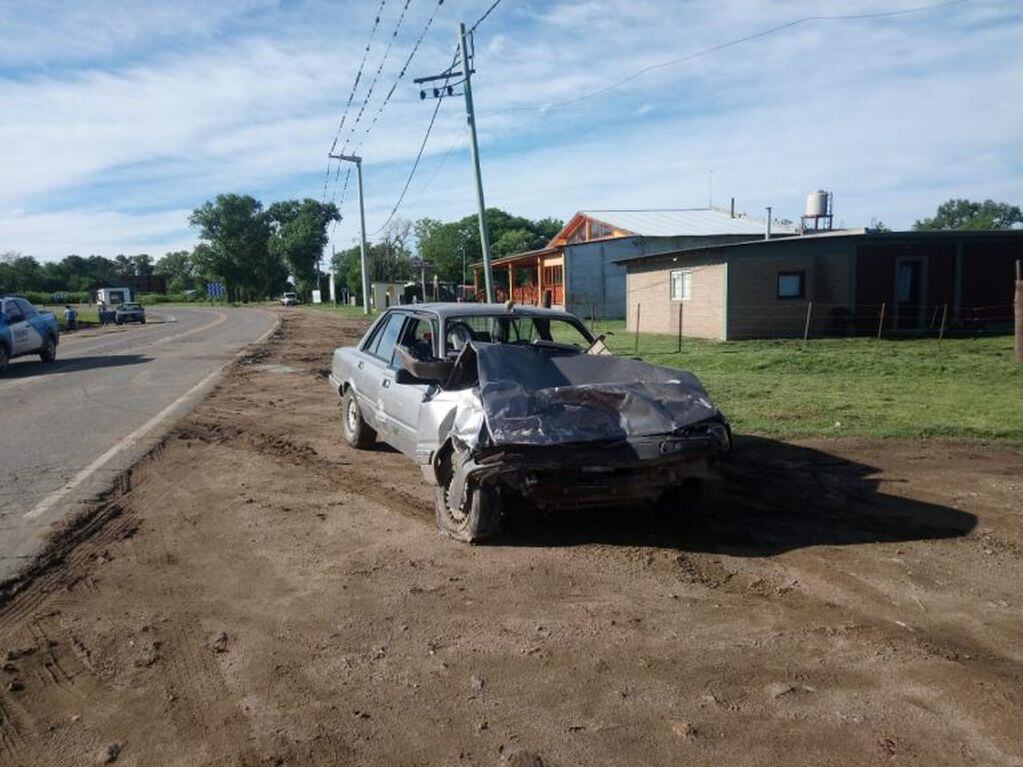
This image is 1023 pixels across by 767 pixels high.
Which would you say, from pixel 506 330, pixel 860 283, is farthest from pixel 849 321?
pixel 506 330

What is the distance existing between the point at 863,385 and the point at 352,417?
8859 millimetres

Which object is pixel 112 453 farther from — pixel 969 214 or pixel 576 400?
pixel 969 214

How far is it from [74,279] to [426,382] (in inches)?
6038

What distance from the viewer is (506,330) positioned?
23.5 ft

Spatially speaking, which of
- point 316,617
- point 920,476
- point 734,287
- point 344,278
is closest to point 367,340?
point 316,617

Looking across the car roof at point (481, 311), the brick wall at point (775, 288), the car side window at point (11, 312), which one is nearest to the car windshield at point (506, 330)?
the car roof at point (481, 311)

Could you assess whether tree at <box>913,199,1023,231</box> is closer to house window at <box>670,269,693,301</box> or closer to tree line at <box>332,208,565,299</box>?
tree line at <box>332,208,565,299</box>

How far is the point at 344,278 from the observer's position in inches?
3873

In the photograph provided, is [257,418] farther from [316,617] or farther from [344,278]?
[344,278]

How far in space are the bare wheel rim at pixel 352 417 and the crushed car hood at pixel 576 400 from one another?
9.68 feet

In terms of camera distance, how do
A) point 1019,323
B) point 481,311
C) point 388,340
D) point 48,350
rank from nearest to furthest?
1. point 481,311
2. point 388,340
3. point 1019,323
4. point 48,350

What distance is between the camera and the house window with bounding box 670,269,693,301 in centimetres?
2569

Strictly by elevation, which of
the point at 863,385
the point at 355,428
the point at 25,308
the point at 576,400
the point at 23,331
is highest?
the point at 25,308

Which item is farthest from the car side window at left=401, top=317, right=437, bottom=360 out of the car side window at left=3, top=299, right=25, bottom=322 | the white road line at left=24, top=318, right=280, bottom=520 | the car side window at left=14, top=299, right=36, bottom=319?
the car side window at left=14, top=299, right=36, bottom=319
